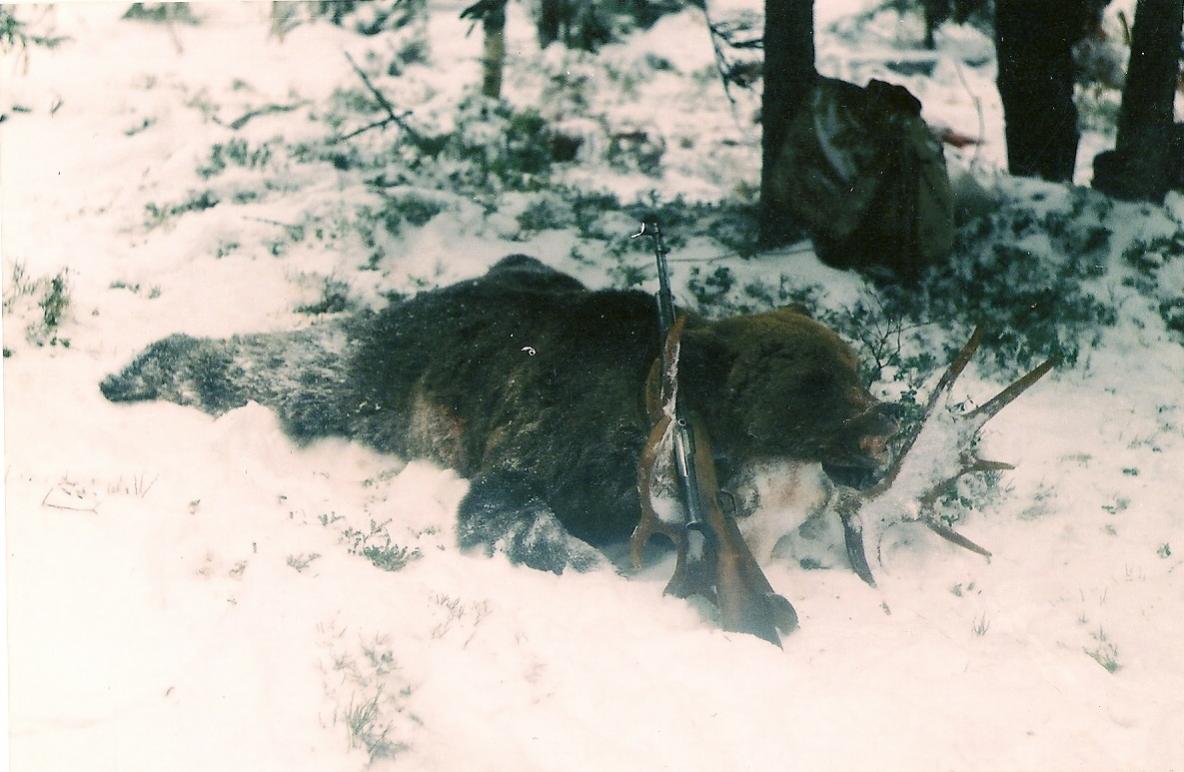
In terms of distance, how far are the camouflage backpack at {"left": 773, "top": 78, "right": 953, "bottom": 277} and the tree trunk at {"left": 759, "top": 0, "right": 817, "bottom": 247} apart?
0.13 meters

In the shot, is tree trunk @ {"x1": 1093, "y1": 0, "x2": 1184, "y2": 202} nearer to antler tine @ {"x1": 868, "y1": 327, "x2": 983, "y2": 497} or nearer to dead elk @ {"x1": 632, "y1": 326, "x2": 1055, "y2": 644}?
dead elk @ {"x1": 632, "y1": 326, "x2": 1055, "y2": 644}

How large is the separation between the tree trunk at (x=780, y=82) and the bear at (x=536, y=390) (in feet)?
8.71

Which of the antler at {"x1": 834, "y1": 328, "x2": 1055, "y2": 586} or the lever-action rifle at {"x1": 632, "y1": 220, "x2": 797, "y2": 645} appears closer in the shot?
the lever-action rifle at {"x1": 632, "y1": 220, "x2": 797, "y2": 645}

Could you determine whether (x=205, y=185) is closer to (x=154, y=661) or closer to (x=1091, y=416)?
(x=154, y=661)

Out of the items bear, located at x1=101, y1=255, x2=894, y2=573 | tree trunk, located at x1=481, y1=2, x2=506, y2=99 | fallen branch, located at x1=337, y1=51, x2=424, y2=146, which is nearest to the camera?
bear, located at x1=101, y1=255, x2=894, y2=573

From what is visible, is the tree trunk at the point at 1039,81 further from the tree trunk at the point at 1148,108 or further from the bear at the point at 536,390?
the bear at the point at 536,390

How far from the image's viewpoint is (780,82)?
26.5ft

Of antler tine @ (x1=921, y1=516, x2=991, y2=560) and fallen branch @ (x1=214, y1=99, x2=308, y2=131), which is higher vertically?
fallen branch @ (x1=214, y1=99, x2=308, y2=131)

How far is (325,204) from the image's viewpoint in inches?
345

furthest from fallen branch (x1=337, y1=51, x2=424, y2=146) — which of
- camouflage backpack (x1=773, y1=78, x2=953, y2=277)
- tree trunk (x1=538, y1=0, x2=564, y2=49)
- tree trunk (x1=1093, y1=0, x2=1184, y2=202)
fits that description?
tree trunk (x1=1093, y1=0, x2=1184, y2=202)

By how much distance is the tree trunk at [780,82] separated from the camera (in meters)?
7.84

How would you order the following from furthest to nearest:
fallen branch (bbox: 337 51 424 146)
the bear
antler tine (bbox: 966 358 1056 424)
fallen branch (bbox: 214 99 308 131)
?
fallen branch (bbox: 214 99 308 131)
fallen branch (bbox: 337 51 424 146)
the bear
antler tine (bbox: 966 358 1056 424)

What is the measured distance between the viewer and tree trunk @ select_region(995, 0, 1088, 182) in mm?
8773

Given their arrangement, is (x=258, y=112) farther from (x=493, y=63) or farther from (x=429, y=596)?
(x=429, y=596)
